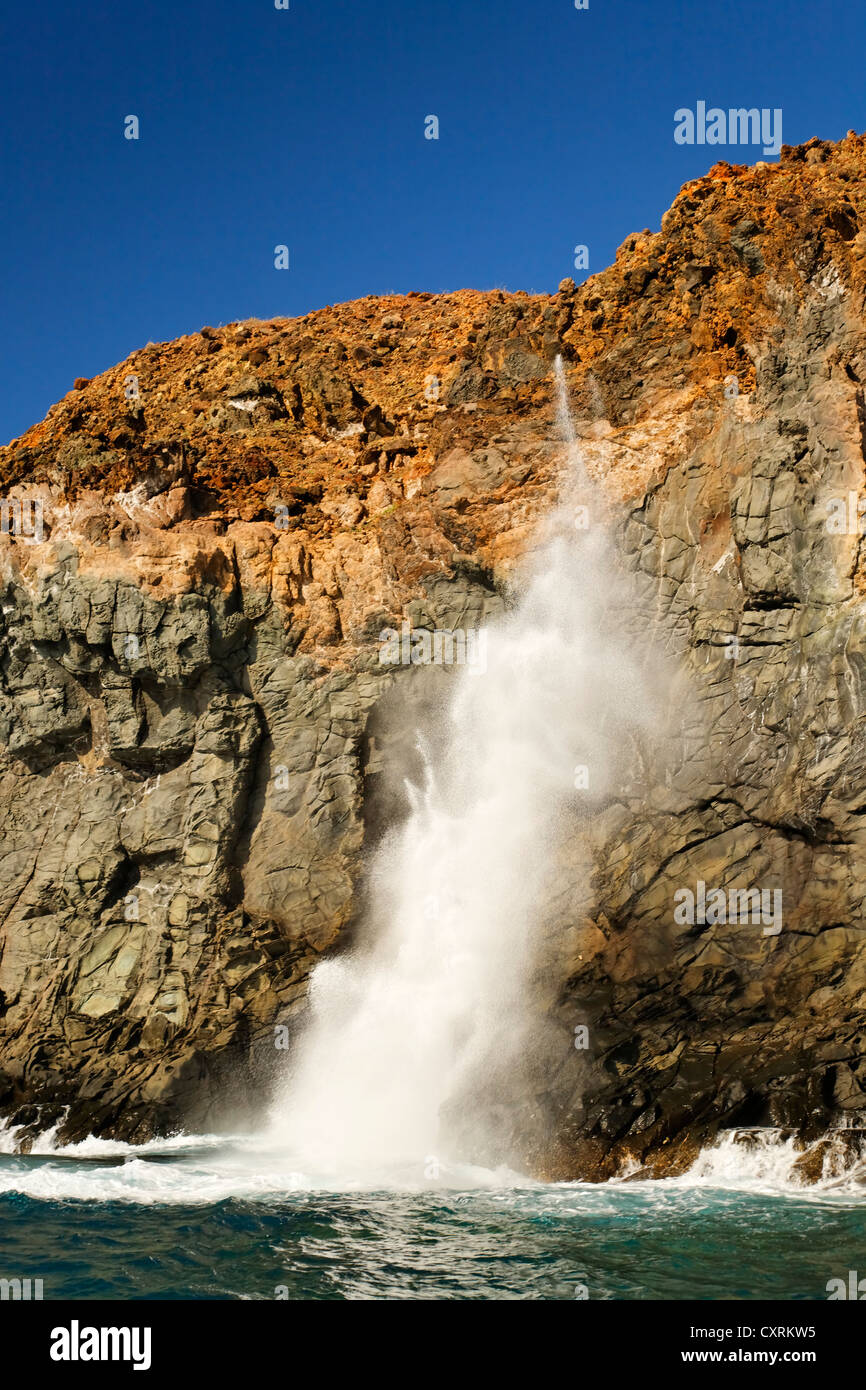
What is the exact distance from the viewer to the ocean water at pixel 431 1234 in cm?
1534

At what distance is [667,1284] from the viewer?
15008 millimetres

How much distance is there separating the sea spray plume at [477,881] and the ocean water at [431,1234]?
2489 millimetres

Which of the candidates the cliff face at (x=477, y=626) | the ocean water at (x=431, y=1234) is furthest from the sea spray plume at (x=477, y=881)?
the ocean water at (x=431, y=1234)

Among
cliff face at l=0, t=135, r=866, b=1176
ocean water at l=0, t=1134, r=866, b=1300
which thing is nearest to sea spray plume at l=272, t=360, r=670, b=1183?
cliff face at l=0, t=135, r=866, b=1176

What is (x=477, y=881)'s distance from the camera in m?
27.1

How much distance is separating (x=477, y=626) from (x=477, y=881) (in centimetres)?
658

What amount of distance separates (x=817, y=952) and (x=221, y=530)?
1958cm

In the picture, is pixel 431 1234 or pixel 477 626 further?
pixel 477 626

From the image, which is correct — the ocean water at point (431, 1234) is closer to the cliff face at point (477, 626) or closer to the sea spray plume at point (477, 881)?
the cliff face at point (477, 626)

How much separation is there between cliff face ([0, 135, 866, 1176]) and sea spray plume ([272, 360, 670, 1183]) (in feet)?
2.52

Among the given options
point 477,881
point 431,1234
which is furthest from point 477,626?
point 431,1234

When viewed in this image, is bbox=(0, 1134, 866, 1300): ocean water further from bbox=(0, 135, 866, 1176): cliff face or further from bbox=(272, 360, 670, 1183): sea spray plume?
bbox=(272, 360, 670, 1183): sea spray plume

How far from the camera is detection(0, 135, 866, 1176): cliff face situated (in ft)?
73.9

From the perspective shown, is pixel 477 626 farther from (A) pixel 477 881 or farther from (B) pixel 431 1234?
(B) pixel 431 1234
